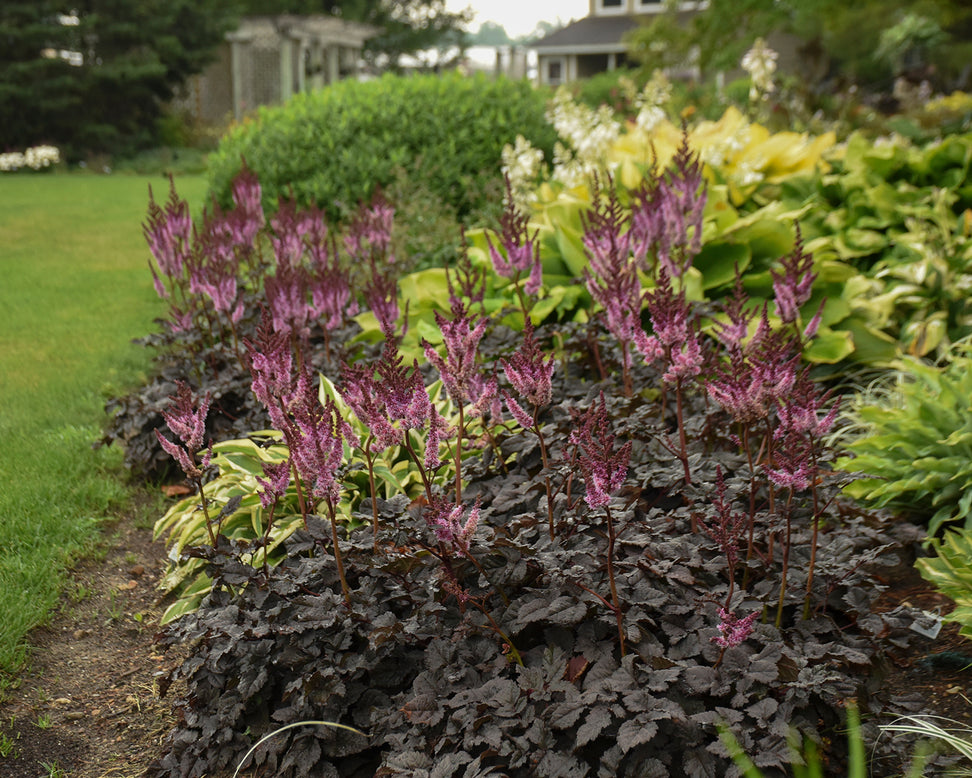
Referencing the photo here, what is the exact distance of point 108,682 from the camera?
2793mm

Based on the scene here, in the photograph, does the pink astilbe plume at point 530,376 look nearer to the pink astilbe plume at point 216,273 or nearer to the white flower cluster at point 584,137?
the pink astilbe plume at point 216,273

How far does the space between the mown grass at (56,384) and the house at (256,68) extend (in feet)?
51.7

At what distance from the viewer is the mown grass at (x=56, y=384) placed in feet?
10.7

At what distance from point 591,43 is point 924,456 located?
129 ft

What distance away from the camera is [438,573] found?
233 centimetres

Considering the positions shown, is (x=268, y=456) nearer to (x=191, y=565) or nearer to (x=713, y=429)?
(x=191, y=565)

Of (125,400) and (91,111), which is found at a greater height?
(91,111)

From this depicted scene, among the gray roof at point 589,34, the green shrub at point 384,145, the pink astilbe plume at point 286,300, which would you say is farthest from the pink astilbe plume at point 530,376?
the gray roof at point 589,34

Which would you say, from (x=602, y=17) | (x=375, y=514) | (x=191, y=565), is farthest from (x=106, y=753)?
(x=602, y=17)

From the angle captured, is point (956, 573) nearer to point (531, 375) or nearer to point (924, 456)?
point (924, 456)

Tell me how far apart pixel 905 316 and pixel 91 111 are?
2097 centimetres

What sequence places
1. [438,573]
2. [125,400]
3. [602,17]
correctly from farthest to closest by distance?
[602,17], [125,400], [438,573]

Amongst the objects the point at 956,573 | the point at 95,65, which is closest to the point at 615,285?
the point at 956,573

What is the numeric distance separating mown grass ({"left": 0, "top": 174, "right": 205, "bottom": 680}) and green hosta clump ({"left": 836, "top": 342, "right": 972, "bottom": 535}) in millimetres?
3063
